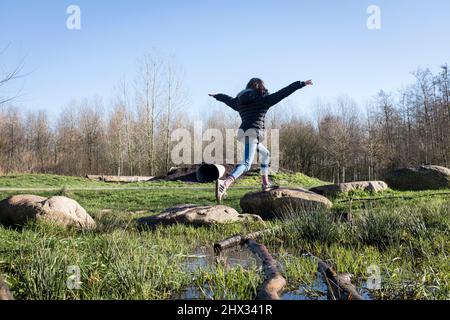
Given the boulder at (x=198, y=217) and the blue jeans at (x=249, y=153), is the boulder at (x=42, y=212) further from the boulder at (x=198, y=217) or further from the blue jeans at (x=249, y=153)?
the blue jeans at (x=249, y=153)

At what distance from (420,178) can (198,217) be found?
43.9ft

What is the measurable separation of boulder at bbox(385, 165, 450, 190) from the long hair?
12.4 meters

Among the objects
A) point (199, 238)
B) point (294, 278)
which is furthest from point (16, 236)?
point (294, 278)

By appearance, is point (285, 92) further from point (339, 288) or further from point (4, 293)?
point (4, 293)

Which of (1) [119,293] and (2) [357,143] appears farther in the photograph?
(2) [357,143]

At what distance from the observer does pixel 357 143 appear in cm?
3884

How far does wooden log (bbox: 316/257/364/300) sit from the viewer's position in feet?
8.80

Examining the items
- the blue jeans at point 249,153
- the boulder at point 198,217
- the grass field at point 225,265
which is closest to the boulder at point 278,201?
the boulder at point 198,217

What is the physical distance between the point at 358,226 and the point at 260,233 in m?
1.48

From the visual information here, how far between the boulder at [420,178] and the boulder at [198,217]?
1204cm

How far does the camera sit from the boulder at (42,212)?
267 inches
